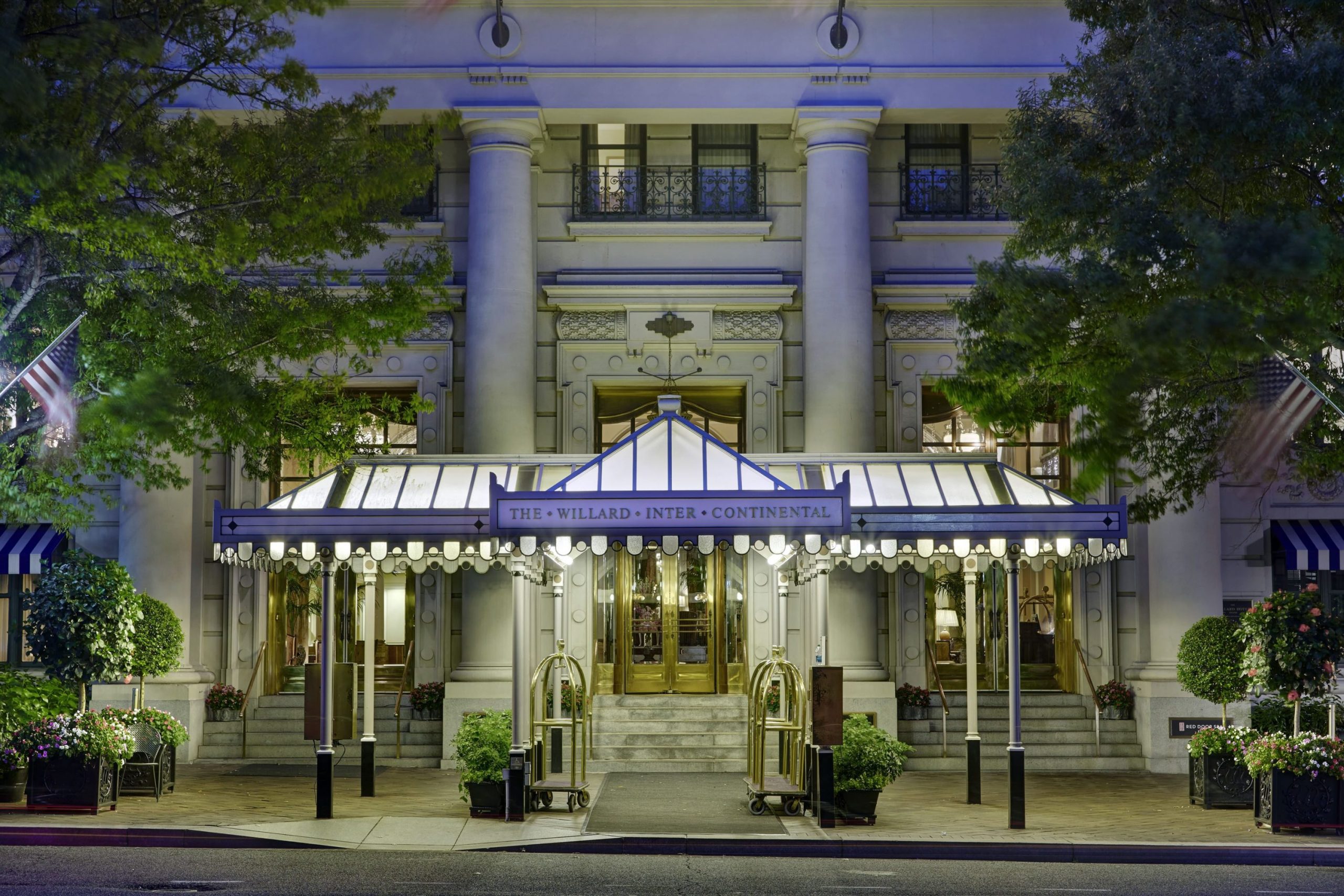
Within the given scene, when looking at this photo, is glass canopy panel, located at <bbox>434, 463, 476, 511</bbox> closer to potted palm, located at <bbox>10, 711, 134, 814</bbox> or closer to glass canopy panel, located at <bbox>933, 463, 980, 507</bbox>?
potted palm, located at <bbox>10, 711, 134, 814</bbox>

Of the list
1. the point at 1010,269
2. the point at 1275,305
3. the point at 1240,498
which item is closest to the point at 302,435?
the point at 1010,269

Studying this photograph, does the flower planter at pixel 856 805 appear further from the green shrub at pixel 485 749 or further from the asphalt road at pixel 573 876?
the green shrub at pixel 485 749

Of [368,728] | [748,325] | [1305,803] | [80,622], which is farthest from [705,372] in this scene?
[1305,803]

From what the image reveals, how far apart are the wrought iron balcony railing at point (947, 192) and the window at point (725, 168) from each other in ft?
8.28

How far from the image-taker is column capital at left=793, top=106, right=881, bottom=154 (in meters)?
23.0

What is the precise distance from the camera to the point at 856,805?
16297mm

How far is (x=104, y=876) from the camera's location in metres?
12.8

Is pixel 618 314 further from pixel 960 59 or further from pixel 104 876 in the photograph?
pixel 104 876

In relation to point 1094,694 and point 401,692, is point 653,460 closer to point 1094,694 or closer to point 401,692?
point 401,692

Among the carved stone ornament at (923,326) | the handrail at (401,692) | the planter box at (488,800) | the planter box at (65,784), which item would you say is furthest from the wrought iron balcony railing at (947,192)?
the planter box at (65,784)

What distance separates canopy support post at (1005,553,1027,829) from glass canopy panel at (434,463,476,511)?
669cm

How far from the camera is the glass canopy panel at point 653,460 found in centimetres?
1672

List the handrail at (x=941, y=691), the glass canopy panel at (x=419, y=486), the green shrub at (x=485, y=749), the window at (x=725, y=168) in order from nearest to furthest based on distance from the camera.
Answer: the green shrub at (x=485, y=749) → the glass canopy panel at (x=419, y=486) → the handrail at (x=941, y=691) → the window at (x=725, y=168)

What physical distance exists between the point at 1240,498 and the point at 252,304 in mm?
15063
